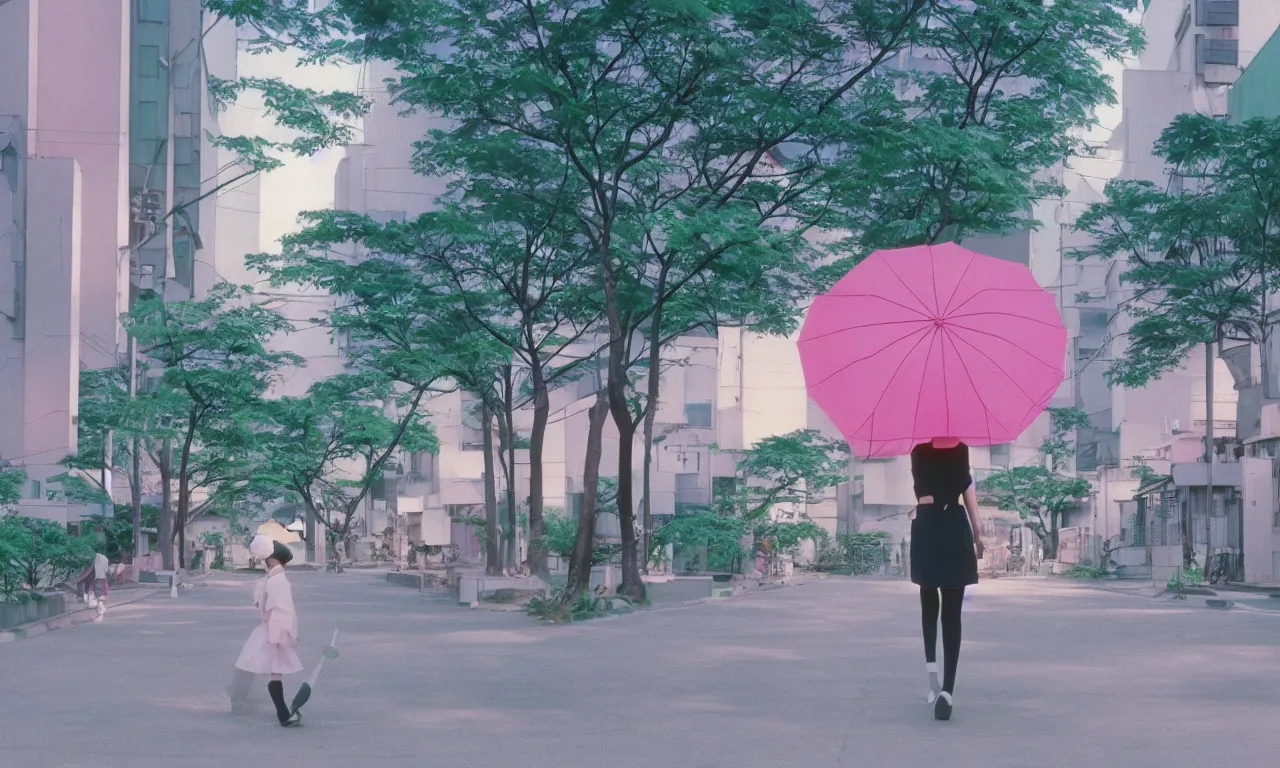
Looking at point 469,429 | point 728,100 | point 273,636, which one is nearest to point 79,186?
point 728,100

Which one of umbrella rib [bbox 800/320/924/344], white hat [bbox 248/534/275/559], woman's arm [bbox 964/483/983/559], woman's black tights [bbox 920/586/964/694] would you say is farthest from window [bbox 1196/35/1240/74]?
white hat [bbox 248/534/275/559]

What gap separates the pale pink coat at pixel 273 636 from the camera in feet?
35.1

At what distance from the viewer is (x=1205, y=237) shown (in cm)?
3909

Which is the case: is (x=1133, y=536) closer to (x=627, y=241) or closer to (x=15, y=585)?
(x=627, y=241)

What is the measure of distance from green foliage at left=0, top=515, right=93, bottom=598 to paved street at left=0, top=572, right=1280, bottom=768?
1457 millimetres

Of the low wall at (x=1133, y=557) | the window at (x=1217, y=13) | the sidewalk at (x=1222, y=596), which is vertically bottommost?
the low wall at (x=1133, y=557)

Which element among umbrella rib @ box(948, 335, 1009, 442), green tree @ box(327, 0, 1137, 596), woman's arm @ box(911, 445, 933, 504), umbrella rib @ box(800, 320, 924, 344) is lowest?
woman's arm @ box(911, 445, 933, 504)

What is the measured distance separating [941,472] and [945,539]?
0.41 metres

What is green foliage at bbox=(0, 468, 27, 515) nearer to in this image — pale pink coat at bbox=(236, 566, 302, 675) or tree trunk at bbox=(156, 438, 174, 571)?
pale pink coat at bbox=(236, 566, 302, 675)

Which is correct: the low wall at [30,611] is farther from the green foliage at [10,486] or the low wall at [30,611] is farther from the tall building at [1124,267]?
the tall building at [1124,267]

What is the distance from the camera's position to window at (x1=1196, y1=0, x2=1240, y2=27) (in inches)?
2419

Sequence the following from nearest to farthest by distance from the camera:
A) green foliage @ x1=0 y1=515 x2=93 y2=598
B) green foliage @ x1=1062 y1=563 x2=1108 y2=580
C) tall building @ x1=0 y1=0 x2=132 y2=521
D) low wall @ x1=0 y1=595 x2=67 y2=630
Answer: low wall @ x1=0 y1=595 x2=67 y2=630 < green foliage @ x1=0 y1=515 x2=93 y2=598 < tall building @ x1=0 y1=0 x2=132 y2=521 < green foliage @ x1=1062 y1=563 x2=1108 y2=580

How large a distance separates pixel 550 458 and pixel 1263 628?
2047 inches

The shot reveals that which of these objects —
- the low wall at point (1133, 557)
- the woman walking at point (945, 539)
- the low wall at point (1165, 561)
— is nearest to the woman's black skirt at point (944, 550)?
the woman walking at point (945, 539)
